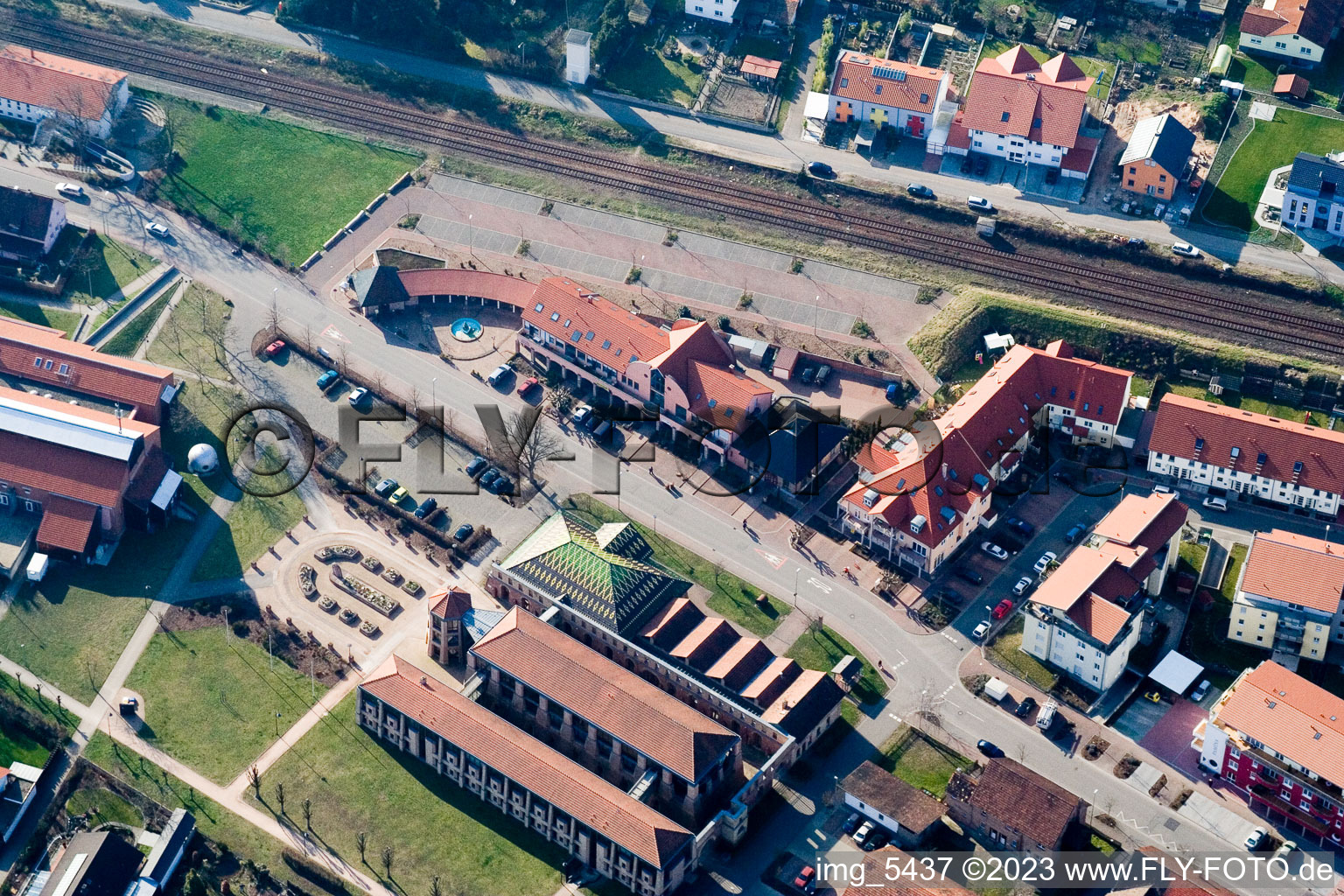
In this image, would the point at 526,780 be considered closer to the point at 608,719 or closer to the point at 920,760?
the point at 608,719

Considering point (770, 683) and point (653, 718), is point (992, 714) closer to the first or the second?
point (770, 683)

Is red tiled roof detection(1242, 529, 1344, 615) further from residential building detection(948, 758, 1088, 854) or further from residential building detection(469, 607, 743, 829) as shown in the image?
residential building detection(469, 607, 743, 829)

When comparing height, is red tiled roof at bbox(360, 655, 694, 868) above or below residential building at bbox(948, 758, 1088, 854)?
below

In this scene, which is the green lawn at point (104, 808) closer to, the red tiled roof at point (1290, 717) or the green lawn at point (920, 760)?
the green lawn at point (920, 760)

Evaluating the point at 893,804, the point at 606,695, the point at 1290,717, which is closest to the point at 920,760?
the point at 893,804

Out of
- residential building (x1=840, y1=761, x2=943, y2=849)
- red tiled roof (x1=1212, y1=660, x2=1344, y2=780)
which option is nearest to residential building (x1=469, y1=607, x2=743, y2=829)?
residential building (x1=840, y1=761, x2=943, y2=849)
